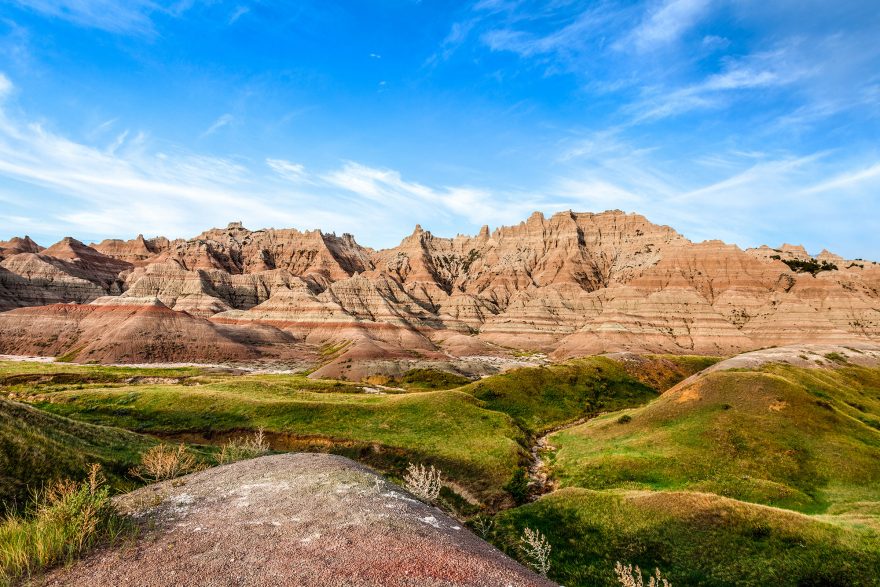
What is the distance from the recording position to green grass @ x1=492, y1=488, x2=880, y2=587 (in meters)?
18.8

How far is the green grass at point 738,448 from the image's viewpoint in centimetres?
3078

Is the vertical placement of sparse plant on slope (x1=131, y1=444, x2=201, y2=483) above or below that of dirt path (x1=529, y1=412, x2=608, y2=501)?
above

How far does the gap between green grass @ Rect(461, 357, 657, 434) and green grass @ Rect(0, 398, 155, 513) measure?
44.1 meters

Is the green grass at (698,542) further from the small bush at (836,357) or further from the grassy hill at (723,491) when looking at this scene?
the small bush at (836,357)

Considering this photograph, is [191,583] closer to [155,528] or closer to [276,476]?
[155,528]

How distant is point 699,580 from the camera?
63.2 ft

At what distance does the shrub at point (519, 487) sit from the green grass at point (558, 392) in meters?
19.0

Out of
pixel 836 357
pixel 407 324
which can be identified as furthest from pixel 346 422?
pixel 407 324

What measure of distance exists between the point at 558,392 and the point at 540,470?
31598 millimetres

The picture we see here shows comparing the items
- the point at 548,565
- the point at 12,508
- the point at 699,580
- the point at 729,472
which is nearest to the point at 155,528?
the point at 12,508

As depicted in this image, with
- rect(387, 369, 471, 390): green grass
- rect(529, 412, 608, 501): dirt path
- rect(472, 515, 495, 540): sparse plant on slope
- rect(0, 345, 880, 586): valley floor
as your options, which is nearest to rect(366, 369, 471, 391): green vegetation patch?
rect(387, 369, 471, 390): green grass

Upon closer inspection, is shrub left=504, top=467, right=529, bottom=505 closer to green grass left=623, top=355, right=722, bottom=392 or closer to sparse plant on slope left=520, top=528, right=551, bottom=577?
sparse plant on slope left=520, top=528, right=551, bottom=577

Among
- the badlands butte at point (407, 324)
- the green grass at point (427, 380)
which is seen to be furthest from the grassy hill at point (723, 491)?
the badlands butte at point (407, 324)

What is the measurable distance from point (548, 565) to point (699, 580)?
269 inches
